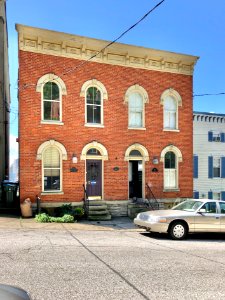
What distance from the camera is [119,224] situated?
1545 cm

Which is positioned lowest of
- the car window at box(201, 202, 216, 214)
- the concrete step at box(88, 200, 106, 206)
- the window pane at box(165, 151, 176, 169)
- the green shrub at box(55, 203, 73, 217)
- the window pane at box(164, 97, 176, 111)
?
the green shrub at box(55, 203, 73, 217)

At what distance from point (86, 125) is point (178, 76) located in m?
6.43

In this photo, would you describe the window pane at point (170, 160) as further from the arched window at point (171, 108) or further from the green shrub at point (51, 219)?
the green shrub at point (51, 219)

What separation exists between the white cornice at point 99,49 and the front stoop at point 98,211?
23.9 feet

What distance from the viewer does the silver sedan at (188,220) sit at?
11891 millimetres

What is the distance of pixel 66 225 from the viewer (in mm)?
14047

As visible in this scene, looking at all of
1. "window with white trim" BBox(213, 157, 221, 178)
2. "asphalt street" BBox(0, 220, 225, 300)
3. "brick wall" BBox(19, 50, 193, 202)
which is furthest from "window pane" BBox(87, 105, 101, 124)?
"window with white trim" BBox(213, 157, 221, 178)

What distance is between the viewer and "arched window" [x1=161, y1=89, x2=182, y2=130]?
64.1 ft

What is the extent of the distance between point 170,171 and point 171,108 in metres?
3.60

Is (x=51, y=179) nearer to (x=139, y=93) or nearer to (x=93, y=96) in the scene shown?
(x=93, y=96)

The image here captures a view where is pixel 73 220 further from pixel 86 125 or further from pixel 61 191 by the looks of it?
pixel 86 125

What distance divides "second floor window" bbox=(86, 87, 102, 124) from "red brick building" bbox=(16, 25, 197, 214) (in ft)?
0.17

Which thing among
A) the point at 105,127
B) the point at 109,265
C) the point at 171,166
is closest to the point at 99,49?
the point at 105,127

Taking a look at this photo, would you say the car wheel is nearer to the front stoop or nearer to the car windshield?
the car windshield
